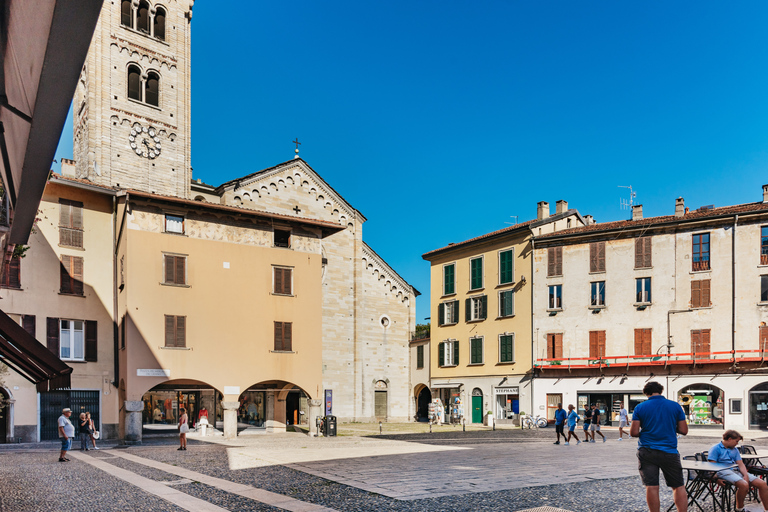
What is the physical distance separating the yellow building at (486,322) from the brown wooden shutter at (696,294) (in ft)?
29.6

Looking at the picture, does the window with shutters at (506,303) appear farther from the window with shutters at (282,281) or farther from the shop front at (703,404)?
the window with shutters at (282,281)

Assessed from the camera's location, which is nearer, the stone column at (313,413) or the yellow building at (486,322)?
the stone column at (313,413)

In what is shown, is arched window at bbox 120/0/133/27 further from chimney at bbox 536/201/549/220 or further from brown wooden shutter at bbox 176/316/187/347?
chimney at bbox 536/201/549/220

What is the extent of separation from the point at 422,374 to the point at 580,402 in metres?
11.9

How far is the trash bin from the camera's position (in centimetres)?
2916

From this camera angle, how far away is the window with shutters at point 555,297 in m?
38.8

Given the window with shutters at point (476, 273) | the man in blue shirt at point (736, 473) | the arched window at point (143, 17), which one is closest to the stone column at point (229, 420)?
the window with shutters at point (476, 273)

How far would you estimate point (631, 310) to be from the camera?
36.4 m

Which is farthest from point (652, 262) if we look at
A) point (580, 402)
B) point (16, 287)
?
point (16, 287)

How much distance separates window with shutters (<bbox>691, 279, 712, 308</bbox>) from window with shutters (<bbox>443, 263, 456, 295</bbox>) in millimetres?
15574

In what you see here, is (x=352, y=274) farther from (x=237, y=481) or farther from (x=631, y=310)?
(x=237, y=481)

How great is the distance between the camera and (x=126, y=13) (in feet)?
127

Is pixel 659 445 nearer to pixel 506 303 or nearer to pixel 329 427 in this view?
pixel 329 427

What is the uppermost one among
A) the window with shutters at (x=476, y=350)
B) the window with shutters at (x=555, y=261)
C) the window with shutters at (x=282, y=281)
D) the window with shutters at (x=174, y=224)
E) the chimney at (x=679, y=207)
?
the chimney at (x=679, y=207)
